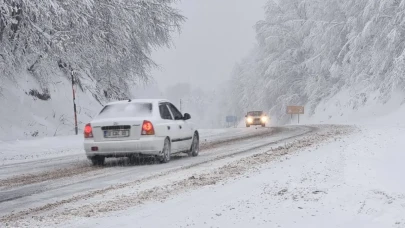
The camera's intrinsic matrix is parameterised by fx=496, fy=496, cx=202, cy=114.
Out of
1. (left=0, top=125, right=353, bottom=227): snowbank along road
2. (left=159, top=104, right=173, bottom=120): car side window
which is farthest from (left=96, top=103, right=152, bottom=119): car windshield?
(left=0, top=125, right=353, bottom=227): snowbank along road

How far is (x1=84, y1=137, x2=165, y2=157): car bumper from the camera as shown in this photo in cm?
1104

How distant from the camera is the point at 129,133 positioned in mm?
11109

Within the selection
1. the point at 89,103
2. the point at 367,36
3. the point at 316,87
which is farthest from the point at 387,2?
the point at 89,103

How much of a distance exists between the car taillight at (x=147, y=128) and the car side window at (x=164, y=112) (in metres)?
0.80

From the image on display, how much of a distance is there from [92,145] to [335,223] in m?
7.35

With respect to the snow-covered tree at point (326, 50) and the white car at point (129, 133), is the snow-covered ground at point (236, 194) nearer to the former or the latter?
the white car at point (129, 133)

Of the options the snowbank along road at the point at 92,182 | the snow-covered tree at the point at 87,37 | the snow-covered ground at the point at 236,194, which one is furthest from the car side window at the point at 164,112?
the snow-covered tree at the point at 87,37

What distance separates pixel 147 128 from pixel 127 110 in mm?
885

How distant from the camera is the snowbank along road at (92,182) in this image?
6059 millimetres

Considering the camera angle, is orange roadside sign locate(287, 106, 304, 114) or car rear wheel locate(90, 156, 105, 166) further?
orange roadside sign locate(287, 106, 304, 114)

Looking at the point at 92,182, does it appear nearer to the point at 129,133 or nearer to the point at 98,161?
the point at 129,133

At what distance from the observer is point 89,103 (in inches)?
1041

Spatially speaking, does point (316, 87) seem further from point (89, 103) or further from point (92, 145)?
point (92, 145)

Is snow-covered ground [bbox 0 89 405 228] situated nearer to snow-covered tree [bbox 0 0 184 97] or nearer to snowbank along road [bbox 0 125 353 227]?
snowbank along road [bbox 0 125 353 227]
